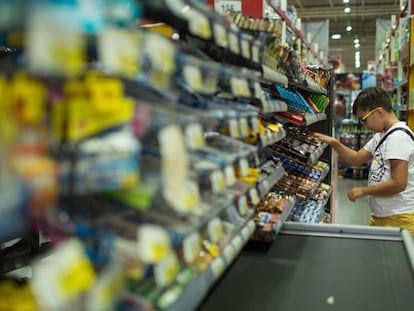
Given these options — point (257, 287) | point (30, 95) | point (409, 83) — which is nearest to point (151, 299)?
point (30, 95)

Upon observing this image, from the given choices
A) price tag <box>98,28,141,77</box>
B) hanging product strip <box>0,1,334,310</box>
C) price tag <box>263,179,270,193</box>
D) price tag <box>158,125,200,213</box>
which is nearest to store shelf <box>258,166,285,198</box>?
price tag <box>263,179,270,193</box>

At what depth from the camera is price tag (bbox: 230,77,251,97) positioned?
1.35m

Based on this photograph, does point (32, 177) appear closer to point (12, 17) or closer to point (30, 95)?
point (30, 95)

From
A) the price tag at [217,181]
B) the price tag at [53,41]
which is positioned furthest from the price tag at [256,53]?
the price tag at [53,41]

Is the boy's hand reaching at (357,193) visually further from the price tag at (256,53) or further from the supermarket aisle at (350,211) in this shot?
the supermarket aisle at (350,211)

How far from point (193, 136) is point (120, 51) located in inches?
12.1

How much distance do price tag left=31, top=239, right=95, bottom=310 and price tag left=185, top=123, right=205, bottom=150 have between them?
345mm

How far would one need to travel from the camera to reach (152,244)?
0.85m

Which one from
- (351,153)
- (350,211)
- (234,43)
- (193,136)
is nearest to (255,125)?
(234,43)

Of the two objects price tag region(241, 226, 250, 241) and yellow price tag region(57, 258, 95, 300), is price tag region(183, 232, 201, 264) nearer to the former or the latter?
yellow price tag region(57, 258, 95, 300)

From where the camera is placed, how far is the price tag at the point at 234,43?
134 cm

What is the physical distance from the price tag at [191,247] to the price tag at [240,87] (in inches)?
18.6

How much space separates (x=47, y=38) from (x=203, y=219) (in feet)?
1.78

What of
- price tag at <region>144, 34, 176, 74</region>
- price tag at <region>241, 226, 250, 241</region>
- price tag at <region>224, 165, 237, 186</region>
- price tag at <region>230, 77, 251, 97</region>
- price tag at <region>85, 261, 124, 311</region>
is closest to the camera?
price tag at <region>85, 261, 124, 311</region>
